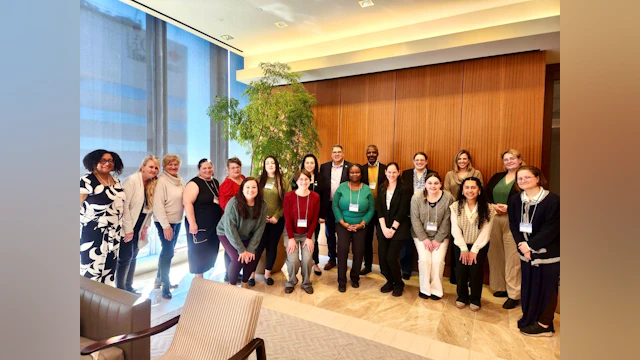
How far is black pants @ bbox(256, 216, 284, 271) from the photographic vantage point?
12.7 ft

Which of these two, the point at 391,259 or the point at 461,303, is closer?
the point at 461,303

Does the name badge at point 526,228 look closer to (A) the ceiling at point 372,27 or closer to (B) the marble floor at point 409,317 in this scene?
(B) the marble floor at point 409,317

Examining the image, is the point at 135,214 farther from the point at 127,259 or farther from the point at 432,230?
the point at 432,230

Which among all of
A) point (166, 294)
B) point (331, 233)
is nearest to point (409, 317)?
point (331, 233)

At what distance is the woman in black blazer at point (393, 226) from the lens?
370cm

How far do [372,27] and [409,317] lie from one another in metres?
3.82

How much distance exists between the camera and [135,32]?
4121mm

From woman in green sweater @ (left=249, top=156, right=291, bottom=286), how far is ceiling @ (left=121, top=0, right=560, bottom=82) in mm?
1917

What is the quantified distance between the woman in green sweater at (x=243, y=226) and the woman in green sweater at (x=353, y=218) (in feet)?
3.28

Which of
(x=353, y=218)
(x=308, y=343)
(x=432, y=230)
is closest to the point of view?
(x=308, y=343)

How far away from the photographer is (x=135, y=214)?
316cm
